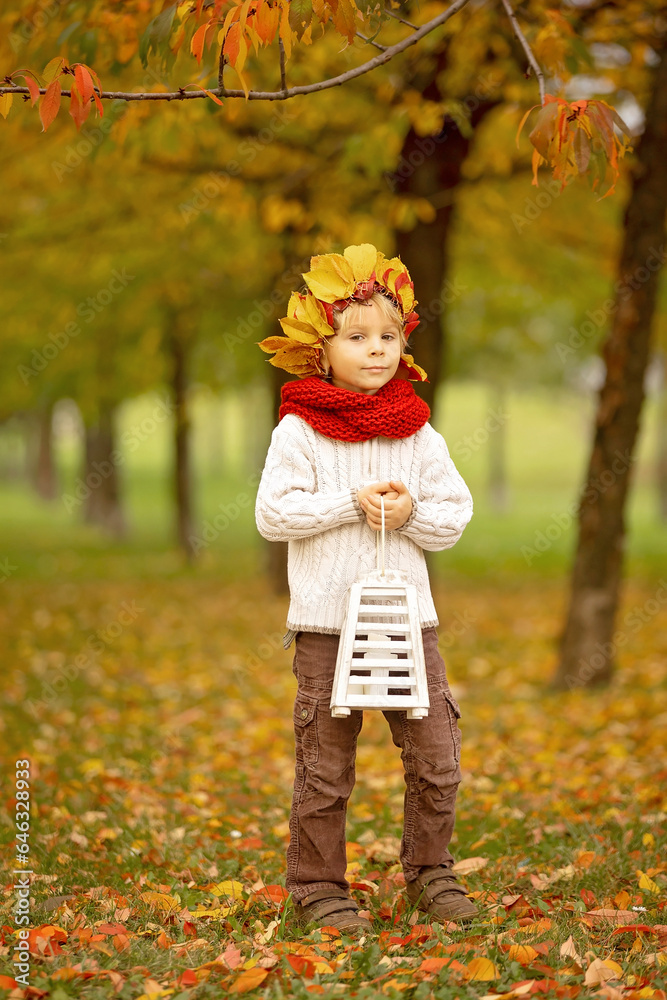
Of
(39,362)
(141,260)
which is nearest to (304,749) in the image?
(141,260)

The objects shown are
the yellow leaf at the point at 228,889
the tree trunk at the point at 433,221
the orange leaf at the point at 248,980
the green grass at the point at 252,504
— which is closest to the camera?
the orange leaf at the point at 248,980

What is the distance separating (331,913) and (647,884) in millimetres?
1191

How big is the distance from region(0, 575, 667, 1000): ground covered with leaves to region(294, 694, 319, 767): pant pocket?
0.50 m

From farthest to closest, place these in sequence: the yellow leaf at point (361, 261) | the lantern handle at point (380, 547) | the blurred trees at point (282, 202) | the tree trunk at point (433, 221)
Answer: the tree trunk at point (433, 221)
the blurred trees at point (282, 202)
the yellow leaf at point (361, 261)
the lantern handle at point (380, 547)

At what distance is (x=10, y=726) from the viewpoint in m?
6.23

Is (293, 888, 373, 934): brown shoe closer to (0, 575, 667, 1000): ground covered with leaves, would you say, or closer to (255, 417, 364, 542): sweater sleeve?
(0, 575, 667, 1000): ground covered with leaves

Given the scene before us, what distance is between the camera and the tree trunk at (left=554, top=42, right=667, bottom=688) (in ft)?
21.0

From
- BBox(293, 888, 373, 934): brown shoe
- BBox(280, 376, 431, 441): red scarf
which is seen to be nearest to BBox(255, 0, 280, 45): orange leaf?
BBox(280, 376, 431, 441): red scarf

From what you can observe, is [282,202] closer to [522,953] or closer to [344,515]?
[344,515]

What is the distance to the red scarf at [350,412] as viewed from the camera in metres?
3.06

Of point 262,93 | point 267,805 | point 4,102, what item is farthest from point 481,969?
point 4,102

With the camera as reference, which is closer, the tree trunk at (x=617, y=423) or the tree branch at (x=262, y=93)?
the tree branch at (x=262, y=93)

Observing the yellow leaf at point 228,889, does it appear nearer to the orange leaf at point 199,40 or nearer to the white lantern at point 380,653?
the white lantern at point 380,653

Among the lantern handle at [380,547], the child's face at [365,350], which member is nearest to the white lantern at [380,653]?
the lantern handle at [380,547]
